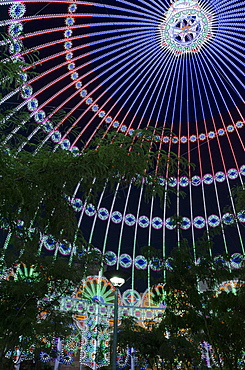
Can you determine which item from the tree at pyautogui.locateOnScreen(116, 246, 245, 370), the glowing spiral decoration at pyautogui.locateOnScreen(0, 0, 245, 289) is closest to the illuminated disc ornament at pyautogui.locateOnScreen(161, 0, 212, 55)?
the glowing spiral decoration at pyautogui.locateOnScreen(0, 0, 245, 289)

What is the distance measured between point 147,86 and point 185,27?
7.10 meters

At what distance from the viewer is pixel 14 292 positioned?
10555 millimetres

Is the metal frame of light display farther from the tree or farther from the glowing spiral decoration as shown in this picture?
the tree

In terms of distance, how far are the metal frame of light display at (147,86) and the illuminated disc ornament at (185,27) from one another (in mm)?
78

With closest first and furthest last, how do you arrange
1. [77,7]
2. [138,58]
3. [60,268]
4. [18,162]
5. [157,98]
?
[18,162] → [60,268] → [77,7] → [138,58] → [157,98]

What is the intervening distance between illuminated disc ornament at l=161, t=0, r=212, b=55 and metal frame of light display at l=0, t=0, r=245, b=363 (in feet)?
0.26

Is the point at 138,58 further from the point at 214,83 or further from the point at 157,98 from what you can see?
the point at 214,83

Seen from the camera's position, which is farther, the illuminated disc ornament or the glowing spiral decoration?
the glowing spiral decoration

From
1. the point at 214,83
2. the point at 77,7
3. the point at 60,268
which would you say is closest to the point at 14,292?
the point at 60,268

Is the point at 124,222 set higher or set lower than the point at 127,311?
higher

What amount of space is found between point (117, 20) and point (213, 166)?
60.4ft

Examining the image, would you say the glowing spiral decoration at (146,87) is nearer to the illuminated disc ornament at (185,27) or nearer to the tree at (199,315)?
the illuminated disc ornament at (185,27)

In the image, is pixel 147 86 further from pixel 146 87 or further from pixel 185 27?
pixel 185 27

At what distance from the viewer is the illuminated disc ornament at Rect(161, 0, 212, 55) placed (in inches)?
979
